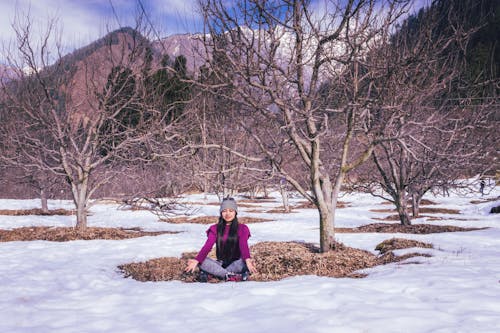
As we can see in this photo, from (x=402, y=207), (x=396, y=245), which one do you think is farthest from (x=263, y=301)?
(x=402, y=207)

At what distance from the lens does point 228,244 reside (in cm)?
Result: 610

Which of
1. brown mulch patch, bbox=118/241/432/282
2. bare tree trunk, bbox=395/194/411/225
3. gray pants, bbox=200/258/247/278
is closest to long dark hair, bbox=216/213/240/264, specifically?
gray pants, bbox=200/258/247/278

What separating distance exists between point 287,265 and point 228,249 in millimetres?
1092

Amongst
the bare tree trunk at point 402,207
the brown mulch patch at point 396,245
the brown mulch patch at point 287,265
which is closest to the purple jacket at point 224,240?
the brown mulch patch at point 287,265

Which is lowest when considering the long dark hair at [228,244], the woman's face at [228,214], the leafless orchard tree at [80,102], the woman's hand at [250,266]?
the woman's hand at [250,266]

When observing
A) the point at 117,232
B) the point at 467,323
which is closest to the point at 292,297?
the point at 467,323

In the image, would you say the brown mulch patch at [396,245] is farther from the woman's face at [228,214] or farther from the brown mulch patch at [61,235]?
the brown mulch patch at [61,235]

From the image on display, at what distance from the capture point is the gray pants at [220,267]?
19.2 feet

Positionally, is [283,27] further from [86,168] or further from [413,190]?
[413,190]

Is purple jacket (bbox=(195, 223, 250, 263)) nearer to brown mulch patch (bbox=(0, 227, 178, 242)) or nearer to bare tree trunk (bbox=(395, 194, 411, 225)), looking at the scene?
brown mulch patch (bbox=(0, 227, 178, 242))

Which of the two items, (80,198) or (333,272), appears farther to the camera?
(80,198)

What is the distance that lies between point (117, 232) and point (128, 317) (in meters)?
8.60

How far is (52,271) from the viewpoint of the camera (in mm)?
6734

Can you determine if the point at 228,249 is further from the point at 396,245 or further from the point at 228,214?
the point at 396,245
